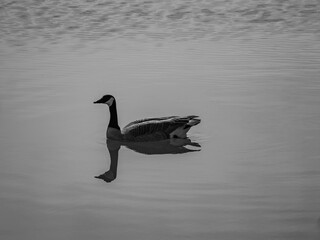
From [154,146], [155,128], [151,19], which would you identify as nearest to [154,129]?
[155,128]

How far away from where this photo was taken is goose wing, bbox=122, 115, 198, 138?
10.3 metres

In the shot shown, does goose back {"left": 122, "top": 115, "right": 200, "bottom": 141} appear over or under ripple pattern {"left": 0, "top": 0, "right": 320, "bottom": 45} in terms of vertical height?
over

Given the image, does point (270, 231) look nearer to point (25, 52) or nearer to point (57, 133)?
point (57, 133)

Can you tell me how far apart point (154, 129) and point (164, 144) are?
29cm

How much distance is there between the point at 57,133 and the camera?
10.5 meters

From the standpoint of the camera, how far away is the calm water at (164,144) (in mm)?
7148

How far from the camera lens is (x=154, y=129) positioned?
34.1 ft

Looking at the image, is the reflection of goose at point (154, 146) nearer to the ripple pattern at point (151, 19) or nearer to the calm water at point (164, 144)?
the calm water at point (164, 144)

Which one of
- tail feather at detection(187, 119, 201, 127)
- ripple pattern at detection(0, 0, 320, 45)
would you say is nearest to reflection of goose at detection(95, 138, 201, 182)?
tail feather at detection(187, 119, 201, 127)

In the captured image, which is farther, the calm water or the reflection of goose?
the reflection of goose

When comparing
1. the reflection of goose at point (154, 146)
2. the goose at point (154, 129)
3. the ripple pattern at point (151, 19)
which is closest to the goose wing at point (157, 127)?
the goose at point (154, 129)

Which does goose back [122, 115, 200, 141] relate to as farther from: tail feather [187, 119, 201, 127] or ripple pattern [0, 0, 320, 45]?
ripple pattern [0, 0, 320, 45]

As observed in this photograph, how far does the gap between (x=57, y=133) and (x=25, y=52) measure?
21.8 ft

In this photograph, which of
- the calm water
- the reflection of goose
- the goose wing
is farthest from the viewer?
the goose wing
